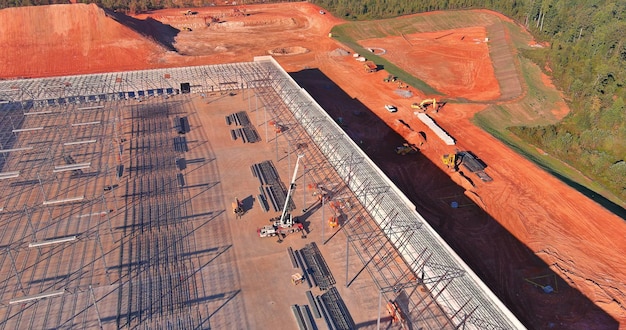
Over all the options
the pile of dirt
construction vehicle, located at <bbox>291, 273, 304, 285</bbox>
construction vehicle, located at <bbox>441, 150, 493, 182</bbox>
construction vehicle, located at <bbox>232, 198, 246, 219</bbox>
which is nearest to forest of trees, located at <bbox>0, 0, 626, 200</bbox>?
construction vehicle, located at <bbox>441, 150, 493, 182</bbox>

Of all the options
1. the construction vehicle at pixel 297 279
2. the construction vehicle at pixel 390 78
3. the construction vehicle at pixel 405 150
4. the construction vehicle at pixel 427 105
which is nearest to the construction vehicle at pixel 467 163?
the construction vehicle at pixel 405 150

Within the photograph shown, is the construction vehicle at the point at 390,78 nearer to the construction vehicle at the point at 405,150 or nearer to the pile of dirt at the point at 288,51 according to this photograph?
the construction vehicle at the point at 405,150

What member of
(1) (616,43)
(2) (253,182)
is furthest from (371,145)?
(1) (616,43)

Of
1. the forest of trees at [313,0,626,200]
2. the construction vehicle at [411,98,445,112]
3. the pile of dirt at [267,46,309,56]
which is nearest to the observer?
the forest of trees at [313,0,626,200]

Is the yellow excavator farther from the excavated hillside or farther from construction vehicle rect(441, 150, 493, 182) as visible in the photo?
the excavated hillside

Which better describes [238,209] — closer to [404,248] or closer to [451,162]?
[404,248]
